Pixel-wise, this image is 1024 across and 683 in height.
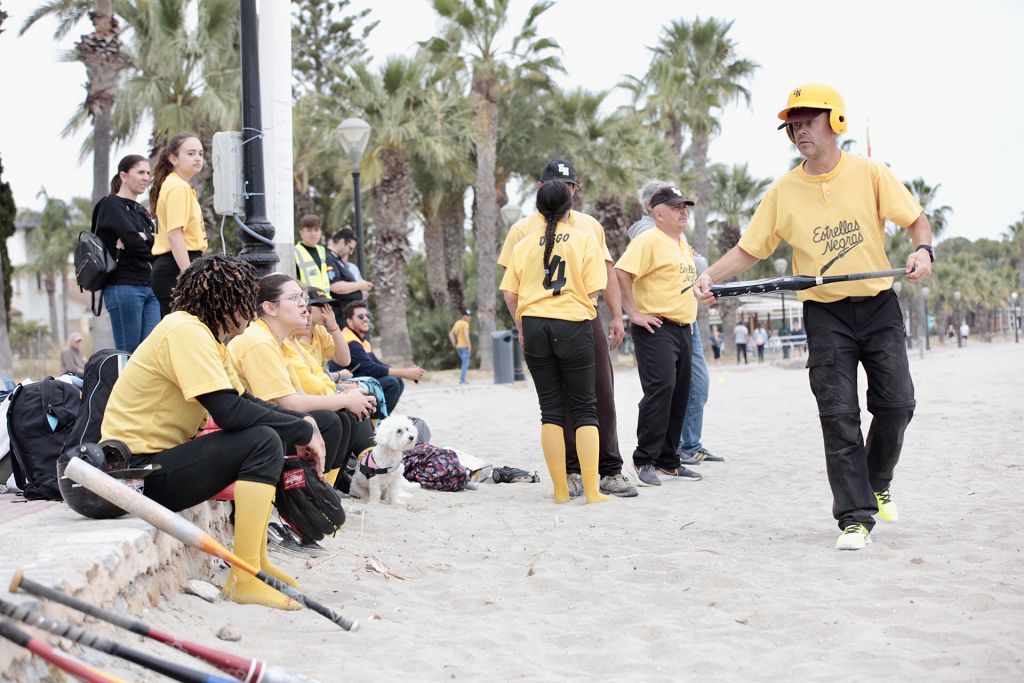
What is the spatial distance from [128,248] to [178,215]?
0.38 meters

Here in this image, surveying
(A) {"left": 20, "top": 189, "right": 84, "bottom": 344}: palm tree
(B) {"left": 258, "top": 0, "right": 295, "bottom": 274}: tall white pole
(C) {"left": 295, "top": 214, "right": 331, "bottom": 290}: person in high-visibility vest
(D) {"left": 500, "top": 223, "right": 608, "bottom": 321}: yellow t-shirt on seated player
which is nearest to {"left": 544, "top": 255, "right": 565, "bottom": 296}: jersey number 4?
(D) {"left": 500, "top": 223, "right": 608, "bottom": 321}: yellow t-shirt on seated player

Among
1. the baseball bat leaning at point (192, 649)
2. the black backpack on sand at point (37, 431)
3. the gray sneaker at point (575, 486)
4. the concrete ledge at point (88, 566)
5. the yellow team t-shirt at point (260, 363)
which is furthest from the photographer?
the gray sneaker at point (575, 486)

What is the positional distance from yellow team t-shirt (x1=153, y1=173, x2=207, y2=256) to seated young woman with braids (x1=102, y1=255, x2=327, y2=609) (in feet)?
7.26

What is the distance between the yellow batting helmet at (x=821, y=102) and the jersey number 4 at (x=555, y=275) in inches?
66.0

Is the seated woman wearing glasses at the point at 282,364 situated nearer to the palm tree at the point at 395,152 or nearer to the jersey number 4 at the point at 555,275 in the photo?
the jersey number 4 at the point at 555,275

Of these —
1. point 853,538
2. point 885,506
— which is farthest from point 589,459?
Answer: point 853,538

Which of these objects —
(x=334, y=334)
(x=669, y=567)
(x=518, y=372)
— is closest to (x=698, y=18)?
(x=518, y=372)

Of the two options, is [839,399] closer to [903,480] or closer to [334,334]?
[903,480]

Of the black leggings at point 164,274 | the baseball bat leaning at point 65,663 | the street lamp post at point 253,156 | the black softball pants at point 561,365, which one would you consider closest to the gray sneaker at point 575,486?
the black softball pants at point 561,365

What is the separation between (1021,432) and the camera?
350 inches

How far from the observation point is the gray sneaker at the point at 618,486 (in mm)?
6259

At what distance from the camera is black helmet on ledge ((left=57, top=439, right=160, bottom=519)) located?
3.66 metres

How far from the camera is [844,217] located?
471cm

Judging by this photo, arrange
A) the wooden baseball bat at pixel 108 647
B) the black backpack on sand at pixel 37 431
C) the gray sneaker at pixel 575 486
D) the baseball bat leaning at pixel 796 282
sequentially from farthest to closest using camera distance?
1. the gray sneaker at pixel 575 486
2. the black backpack on sand at pixel 37 431
3. the baseball bat leaning at pixel 796 282
4. the wooden baseball bat at pixel 108 647
